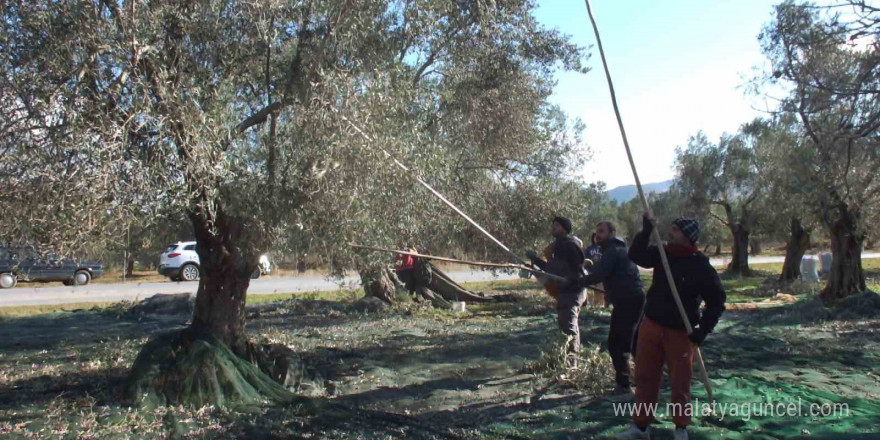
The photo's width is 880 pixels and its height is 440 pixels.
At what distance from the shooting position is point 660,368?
4.89 meters

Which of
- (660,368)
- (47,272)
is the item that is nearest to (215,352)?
(660,368)

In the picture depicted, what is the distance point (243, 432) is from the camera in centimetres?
508

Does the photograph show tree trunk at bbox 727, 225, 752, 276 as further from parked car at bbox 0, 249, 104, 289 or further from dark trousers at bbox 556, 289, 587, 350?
parked car at bbox 0, 249, 104, 289

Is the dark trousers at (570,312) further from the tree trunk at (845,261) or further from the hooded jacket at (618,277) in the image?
the tree trunk at (845,261)

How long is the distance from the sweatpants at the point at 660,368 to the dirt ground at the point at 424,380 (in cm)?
42

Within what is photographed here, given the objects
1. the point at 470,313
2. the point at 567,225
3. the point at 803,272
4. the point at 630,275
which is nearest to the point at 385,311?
the point at 470,313

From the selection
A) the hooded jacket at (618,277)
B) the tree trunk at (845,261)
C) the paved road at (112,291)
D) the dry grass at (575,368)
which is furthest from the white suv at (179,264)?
the hooded jacket at (618,277)

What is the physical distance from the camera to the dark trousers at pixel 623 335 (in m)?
6.05

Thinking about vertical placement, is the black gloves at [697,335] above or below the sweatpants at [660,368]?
above

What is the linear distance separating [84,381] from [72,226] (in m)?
2.53

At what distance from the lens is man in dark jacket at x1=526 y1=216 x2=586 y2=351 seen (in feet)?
22.9

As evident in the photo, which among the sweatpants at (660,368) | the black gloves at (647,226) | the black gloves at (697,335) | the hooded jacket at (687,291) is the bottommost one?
the sweatpants at (660,368)

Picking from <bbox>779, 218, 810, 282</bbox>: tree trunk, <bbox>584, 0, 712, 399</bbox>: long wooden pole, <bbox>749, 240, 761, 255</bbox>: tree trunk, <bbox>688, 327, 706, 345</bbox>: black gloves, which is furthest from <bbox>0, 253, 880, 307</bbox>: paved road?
<bbox>749, 240, 761, 255</bbox>: tree trunk

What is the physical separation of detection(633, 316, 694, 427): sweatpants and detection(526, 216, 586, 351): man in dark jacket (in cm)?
206
